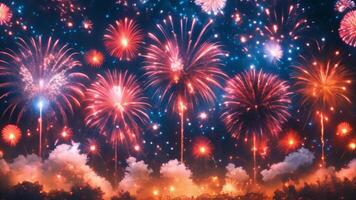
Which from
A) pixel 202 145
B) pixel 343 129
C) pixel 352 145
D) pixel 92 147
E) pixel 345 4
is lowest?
pixel 352 145

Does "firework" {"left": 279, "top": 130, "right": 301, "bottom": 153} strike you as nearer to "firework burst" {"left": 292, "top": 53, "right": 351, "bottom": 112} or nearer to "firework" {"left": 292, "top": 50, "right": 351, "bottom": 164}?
"firework" {"left": 292, "top": 50, "right": 351, "bottom": 164}

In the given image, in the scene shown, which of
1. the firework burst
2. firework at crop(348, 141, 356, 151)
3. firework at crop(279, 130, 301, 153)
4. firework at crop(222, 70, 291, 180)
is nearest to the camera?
firework at crop(222, 70, 291, 180)

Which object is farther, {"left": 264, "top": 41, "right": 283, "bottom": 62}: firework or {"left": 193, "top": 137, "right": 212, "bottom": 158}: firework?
{"left": 193, "top": 137, "right": 212, "bottom": 158}: firework

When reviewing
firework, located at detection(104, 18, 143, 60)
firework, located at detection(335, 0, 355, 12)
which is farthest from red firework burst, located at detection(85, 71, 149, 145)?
firework, located at detection(335, 0, 355, 12)

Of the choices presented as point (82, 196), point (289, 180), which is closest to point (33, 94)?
point (82, 196)

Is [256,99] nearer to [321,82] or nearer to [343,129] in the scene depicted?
[321,82]

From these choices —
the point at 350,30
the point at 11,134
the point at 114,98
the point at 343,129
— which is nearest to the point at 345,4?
the point at 350,30
